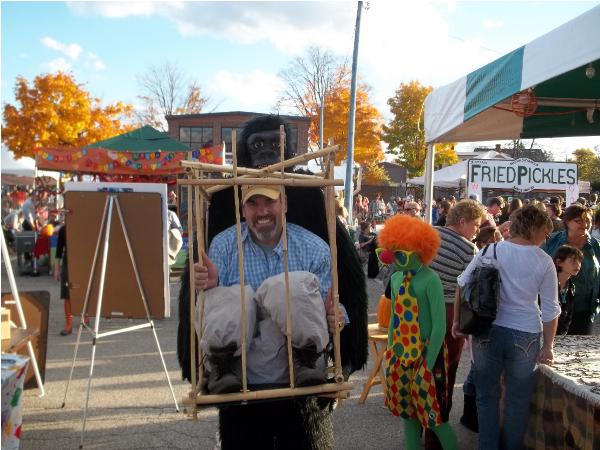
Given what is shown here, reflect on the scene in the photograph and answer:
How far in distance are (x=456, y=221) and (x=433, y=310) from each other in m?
1.06

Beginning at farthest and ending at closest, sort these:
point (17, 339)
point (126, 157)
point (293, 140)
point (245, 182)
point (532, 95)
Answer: point (126, 157)
point (532, 95)
point (17, 339)
point (293, 140)
point (245, 182)

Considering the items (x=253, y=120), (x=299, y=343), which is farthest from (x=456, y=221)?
(x=299, y=343)

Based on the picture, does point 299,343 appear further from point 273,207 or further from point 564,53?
point 564,53

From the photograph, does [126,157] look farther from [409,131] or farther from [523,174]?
[409,131]

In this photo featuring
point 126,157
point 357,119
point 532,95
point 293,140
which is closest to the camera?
point 293,140

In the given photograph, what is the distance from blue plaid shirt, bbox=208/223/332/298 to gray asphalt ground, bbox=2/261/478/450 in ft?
6.22

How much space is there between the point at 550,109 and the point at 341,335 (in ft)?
10.5

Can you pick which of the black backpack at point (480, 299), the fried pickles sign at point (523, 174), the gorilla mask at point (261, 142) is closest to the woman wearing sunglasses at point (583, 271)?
the black backpack at point (480, 299)

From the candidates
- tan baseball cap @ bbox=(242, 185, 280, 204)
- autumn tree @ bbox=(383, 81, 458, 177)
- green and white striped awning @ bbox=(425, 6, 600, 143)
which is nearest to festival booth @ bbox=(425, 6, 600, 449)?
green and white striped awning @ bbox=(425, 6, 600, 143)

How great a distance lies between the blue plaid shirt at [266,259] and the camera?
232 centimetres

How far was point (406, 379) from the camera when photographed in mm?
3125

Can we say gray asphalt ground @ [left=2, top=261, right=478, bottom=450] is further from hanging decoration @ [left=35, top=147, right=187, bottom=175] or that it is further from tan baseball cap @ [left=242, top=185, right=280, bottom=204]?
hanging decoration @ [left=35, top=147, right=187, bottom=175]

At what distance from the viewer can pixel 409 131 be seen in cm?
3034

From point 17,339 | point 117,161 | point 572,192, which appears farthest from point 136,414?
point 572,192
